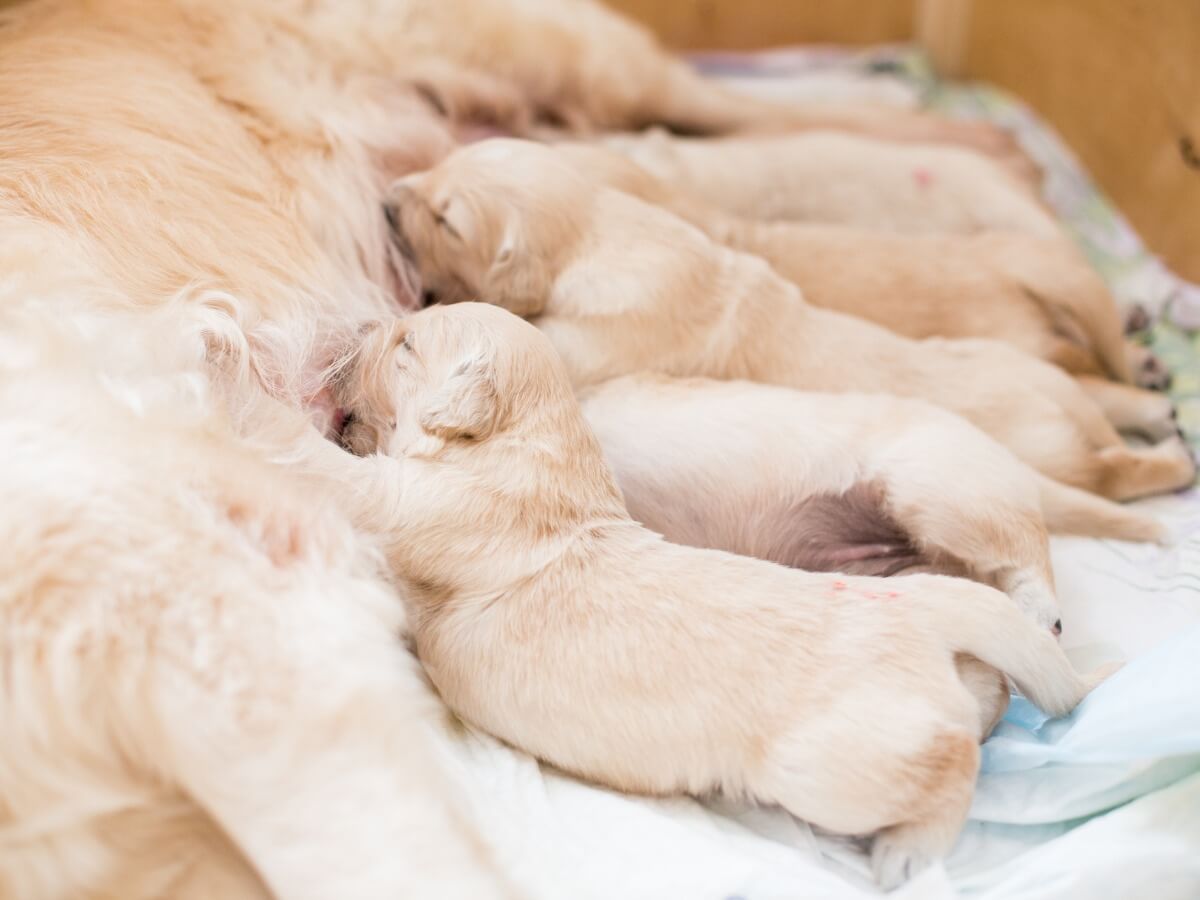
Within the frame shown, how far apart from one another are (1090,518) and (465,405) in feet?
2.51

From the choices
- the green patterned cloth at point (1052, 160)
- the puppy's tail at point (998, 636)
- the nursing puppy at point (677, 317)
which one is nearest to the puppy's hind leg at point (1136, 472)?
the nursing puppy at point (677, 317)

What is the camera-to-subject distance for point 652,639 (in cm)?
96

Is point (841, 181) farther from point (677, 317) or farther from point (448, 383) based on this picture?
point (448, 383)

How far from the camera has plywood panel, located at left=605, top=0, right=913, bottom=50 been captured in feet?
8.30

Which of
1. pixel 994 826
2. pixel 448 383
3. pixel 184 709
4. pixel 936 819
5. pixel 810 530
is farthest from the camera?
pixel 810 530

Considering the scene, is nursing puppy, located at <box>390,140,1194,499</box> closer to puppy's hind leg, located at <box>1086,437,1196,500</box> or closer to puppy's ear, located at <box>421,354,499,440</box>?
puppy's hind leg, located at <box>1086,437,1196,500</box>

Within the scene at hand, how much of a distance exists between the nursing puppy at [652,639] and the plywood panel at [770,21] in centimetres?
166

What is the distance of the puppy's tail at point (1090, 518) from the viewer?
1.30 meters

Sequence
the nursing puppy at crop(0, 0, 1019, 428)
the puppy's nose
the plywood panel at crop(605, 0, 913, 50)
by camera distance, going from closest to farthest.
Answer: the nursing puppy at crop(0, 0, 1019, 428) < the puppy's nose < the plywood panel at crop(605, 0, 913, 50)

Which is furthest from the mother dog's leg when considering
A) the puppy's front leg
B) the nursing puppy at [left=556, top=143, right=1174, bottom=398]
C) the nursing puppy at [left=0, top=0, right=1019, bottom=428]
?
the nursing puppy at [left=556, top=143, right=1174, bottom=398]

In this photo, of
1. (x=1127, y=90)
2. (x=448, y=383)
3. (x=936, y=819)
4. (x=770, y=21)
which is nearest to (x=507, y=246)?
(x=448, y=383)

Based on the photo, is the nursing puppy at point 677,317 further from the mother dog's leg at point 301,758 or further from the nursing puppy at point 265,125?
the mother dog's leg at point 301,758

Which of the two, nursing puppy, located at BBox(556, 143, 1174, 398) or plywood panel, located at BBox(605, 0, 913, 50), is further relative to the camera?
plywood panel, located at BBox(605, 0, 913, 50)

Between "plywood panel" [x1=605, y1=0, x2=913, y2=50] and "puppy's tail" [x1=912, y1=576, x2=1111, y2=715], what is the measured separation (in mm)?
1894
